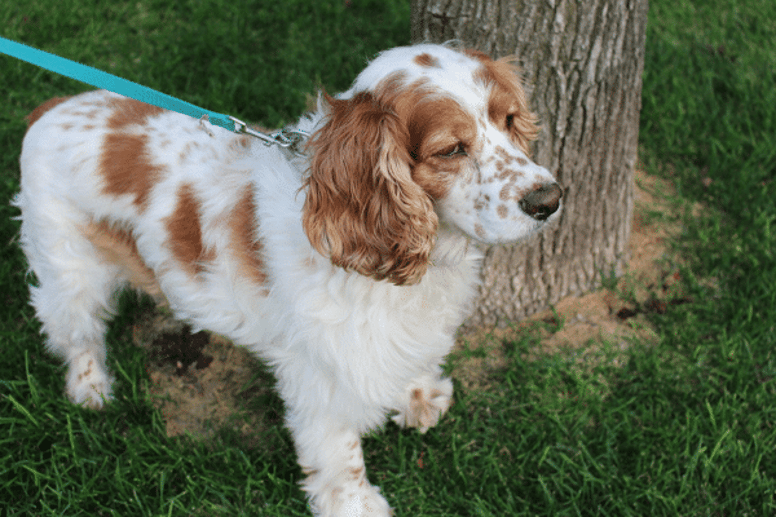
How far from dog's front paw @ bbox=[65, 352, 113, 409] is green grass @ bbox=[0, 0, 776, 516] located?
76 millimetres

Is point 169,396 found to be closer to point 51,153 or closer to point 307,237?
point 51,153

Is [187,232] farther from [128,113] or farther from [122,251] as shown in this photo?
[128,113]

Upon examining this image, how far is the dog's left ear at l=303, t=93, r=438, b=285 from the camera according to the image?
6.75 ft

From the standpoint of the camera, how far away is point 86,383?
3131 mm

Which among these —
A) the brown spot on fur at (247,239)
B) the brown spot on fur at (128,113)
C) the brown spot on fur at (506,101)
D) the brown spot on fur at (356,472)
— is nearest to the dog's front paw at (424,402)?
the brown spot on fur at (356,472)

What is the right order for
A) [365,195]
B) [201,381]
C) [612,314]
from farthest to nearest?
[612,314] → [201,381] → [365,195]

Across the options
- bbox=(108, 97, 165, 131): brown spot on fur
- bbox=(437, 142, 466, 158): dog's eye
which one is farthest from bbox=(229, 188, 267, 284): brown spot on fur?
bbox=(437, 142, 466, 158): dog's eye

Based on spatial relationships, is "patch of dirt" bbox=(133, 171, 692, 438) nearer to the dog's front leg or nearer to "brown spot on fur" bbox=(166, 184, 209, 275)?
the dog's front leg

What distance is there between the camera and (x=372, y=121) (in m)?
2.05

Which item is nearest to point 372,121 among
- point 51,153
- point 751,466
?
point 51,153

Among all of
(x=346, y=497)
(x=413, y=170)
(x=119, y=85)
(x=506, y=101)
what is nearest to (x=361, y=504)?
(x=346, y=497)

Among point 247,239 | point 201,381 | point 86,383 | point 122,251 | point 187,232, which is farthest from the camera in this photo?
point 201,381

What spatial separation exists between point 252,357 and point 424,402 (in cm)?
100

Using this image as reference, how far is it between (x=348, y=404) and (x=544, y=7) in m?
1.88
